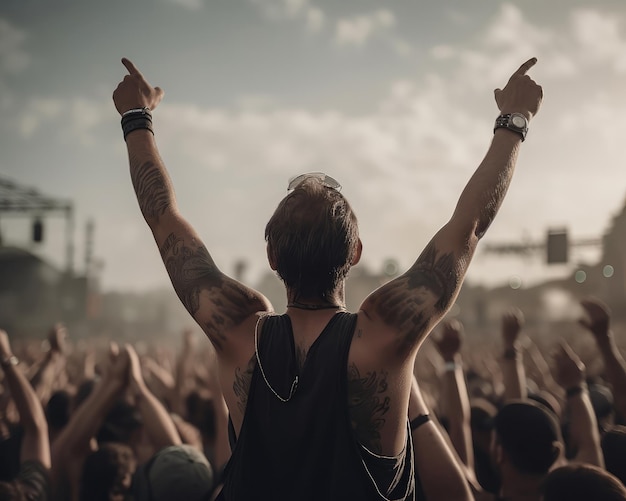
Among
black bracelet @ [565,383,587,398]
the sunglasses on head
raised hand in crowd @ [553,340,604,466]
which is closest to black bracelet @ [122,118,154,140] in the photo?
the sunglasses on head

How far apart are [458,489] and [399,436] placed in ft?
1.69

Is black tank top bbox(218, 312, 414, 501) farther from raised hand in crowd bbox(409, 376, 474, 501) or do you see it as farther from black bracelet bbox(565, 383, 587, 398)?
black bracelet bbox(565, 383, 587, 398)

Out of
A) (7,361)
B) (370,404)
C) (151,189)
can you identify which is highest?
(151,189)

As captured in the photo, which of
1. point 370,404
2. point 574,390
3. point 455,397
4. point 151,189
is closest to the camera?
point 370,404

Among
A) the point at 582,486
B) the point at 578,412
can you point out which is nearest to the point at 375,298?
the point at 582,486

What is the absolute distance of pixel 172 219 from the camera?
188cm

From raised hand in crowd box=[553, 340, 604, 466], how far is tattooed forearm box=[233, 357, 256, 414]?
8.03ft

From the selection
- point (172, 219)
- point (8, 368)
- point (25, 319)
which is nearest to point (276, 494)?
point (172, 219)

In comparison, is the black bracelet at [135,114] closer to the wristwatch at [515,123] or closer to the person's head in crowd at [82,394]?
the wristwatch at [515,123]

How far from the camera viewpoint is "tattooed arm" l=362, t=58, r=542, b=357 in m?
1.60

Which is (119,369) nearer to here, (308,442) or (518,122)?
(308,442)

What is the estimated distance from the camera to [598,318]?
12.9 feet

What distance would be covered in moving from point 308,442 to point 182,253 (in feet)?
2.33

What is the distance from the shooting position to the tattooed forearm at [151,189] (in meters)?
1.91
